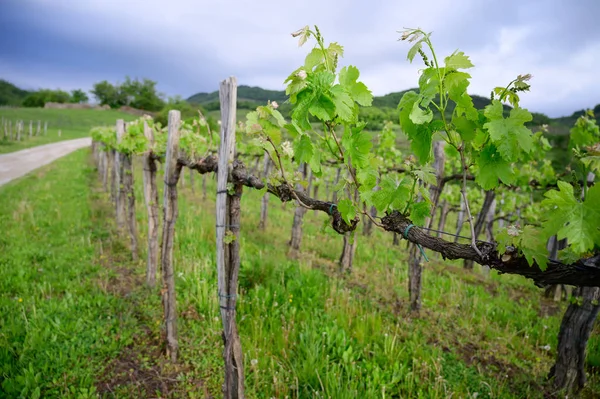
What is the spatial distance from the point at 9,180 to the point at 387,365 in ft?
49.2

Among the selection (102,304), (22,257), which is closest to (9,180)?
(22,257)

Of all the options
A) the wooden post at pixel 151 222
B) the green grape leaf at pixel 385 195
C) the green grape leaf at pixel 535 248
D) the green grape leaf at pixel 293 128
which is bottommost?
the wooden post at pixel 151 222

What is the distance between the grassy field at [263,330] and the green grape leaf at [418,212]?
1148mm

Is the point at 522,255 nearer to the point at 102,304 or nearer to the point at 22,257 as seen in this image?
the point at 102,304

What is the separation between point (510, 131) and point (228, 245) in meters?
2.36

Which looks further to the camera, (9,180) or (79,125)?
(79,125)

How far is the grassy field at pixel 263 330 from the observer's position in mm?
3139

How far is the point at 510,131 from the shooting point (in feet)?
4.06

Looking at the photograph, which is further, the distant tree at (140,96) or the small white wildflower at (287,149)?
the distant tree at (140,96)

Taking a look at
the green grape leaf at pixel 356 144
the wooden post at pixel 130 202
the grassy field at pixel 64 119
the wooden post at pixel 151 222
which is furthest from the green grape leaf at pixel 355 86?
the grassy field at pixel 64 119

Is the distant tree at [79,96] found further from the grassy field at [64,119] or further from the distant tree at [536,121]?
the distant tree at [536,121]

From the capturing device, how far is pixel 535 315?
17.7 feet

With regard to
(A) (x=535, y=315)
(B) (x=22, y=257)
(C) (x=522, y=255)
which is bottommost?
(A) (x=535, y=315)

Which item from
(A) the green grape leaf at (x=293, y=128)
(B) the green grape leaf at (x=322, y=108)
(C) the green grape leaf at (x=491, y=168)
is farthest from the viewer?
(A) the green grape leaf at (x=293, y=128)
